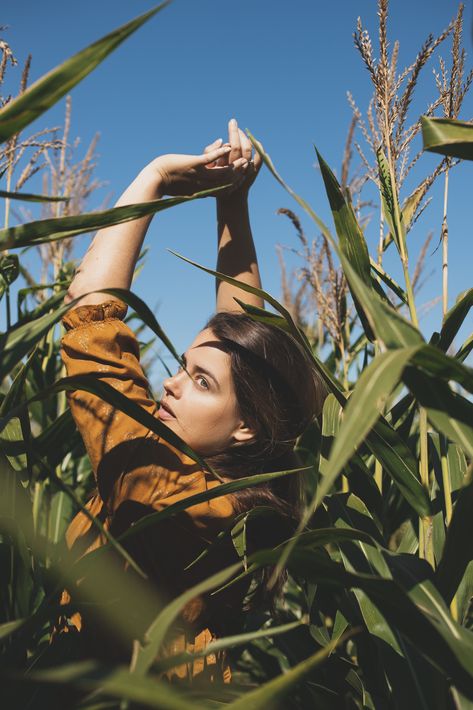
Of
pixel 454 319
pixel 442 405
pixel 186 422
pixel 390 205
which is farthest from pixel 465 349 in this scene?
pixel 186 422

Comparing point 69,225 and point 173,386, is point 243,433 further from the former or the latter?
point 69,225

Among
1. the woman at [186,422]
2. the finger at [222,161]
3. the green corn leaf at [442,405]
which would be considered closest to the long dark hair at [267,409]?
the woman at [186,422]

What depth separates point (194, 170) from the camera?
120 centimetres

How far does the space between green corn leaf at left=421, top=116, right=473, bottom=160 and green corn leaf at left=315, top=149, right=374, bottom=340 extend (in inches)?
8.7

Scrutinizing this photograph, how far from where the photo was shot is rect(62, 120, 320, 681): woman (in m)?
0.89

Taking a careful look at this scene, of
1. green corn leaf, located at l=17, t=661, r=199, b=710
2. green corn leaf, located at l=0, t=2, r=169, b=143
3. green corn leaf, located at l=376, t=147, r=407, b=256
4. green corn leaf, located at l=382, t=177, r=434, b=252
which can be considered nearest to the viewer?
green corn leaf, located at l=17, t=661, r=199, b=710

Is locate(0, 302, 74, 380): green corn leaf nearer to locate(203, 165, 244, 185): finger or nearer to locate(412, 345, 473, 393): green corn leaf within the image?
locate(412, 345, 473, 393): green corn leaf

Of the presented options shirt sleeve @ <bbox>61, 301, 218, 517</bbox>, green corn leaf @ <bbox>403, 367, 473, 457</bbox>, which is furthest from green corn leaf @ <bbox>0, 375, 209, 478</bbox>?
green corn leaf @ <bbox>403, 367, 473, 457</bbox>

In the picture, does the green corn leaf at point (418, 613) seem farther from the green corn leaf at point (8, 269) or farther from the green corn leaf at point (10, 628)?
the green corn leaf at point (8, 269)

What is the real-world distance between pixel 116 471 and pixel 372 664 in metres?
0.44

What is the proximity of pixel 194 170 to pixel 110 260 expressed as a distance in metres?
0.30

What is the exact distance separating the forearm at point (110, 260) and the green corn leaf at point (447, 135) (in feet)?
1.87

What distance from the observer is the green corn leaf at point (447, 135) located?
597 millimetres

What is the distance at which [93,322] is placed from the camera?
973 millimetres
